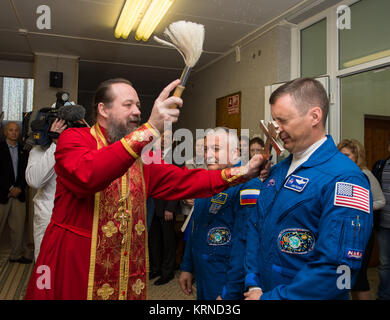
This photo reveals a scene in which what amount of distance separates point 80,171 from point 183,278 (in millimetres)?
1059

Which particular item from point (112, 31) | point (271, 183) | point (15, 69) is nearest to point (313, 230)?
point (271, 183)

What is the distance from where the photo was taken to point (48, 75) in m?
5.53

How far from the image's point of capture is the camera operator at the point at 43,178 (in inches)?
83.7

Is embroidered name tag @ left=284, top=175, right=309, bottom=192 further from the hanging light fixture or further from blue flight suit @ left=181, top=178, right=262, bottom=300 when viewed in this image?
the hanging light fixture

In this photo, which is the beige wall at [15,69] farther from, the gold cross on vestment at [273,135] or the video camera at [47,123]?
the gold cross on vestment at [273,135]

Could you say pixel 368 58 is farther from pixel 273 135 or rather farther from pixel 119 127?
pixel 119 127

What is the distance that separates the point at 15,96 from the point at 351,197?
6.66m

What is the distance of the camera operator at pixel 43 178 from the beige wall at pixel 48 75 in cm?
362

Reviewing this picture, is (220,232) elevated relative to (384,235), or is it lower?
elevated

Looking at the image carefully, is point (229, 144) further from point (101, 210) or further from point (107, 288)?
point (107, 288)

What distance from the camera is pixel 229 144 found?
1760 mm

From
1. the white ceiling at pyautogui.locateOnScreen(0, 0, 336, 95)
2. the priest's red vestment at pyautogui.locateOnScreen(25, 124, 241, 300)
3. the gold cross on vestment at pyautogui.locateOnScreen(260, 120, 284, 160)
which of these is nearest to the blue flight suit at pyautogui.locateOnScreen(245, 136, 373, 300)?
the gold cross on vestment at pyautogui.locateOnScreen(260, 120, 284, 160)

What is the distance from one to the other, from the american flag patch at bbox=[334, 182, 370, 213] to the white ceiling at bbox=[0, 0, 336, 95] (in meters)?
2.98

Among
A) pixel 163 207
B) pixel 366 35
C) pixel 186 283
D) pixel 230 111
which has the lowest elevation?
pixel 186 283
